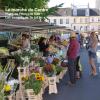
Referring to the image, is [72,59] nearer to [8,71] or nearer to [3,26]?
[8,71]

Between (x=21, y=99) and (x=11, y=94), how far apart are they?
1.11 meters

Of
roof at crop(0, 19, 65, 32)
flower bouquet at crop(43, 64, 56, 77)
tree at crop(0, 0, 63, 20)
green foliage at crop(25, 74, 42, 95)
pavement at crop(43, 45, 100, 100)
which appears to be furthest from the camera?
tree at crop(0, 0, 63, 20)

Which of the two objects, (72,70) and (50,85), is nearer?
(50,85)

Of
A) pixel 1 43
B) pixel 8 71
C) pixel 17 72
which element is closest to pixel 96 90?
pixel 17 72

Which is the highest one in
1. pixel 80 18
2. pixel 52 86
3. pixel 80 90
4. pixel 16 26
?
pixel 16 26

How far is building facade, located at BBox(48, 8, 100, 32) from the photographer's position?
122 meters

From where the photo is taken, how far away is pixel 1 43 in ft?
63.1

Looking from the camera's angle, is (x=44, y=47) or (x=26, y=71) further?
(x=44, y=47)

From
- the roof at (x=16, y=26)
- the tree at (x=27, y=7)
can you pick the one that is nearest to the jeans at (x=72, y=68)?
the roof at (x=16, y=26)

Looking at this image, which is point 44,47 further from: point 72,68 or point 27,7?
point 27,7

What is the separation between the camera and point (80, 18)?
409ft

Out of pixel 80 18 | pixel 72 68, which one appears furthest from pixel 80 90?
pixel 80 18

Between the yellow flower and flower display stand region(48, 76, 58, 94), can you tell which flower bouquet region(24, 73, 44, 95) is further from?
flower display stand region(48, 76, 58, 94)

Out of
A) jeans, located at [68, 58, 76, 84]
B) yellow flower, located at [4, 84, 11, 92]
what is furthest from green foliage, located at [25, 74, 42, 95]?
jeans, located at [68, 58, 76, 84]
